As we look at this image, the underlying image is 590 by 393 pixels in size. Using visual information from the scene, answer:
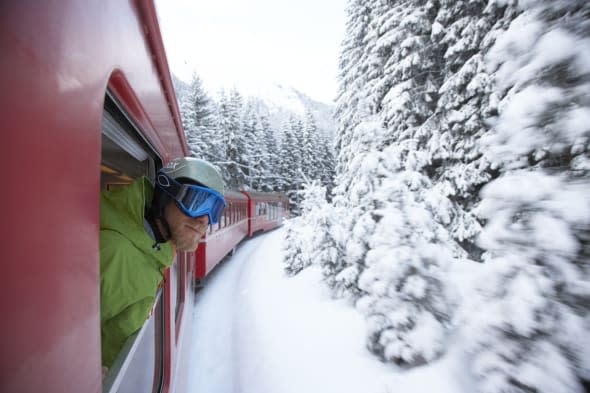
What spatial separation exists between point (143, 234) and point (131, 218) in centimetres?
13

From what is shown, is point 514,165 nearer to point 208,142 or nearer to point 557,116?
point 557,116

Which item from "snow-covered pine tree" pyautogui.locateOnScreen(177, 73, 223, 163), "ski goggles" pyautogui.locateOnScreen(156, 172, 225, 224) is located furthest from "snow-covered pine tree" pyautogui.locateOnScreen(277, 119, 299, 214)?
"ski goggles" pyautogui.locateOnScreen(156, 172, 225, 224)

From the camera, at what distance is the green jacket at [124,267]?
1224mm

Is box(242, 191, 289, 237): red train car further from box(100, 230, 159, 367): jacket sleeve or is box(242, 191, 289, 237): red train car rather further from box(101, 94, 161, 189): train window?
box(100, 230, 159, 367): jacket sleeve

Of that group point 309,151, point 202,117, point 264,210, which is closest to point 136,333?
point 264,210

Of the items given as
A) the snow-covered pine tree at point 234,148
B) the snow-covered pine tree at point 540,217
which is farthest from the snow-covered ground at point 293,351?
the snow-covered pine tree at point 234,148

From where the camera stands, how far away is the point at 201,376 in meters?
4.24

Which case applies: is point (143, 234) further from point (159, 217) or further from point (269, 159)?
point (269, 159)

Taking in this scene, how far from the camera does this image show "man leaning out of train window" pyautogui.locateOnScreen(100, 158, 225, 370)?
4.09 feet

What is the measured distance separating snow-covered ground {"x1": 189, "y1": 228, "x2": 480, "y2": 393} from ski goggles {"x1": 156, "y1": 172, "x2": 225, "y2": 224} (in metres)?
1.87

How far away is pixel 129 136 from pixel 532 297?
225 cm

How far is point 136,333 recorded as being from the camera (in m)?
1.45

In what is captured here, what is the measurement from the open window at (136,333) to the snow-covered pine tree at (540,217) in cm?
156

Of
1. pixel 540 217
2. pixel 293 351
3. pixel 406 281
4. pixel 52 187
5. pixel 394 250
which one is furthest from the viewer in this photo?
pixel 293 351
